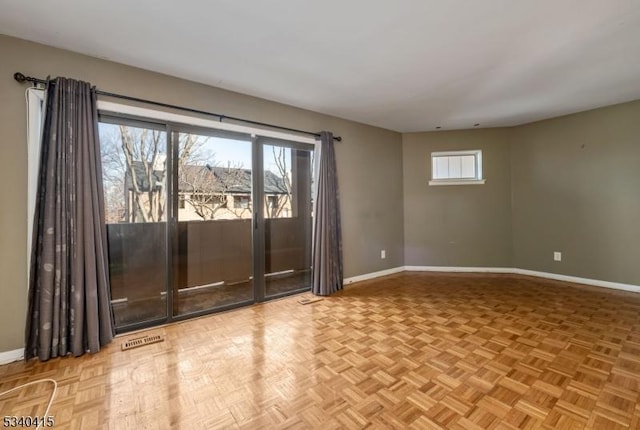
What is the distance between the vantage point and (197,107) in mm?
2887


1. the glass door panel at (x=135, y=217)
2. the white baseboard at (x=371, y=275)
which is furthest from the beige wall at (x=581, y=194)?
the glass door panel at (x=135, y=217)

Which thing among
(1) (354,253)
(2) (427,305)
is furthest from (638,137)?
(1) (354,253)

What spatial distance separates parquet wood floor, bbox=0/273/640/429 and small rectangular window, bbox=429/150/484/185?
241 cm

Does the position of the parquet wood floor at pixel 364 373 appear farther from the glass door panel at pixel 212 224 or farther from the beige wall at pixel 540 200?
the beige wall at pixel 540 200

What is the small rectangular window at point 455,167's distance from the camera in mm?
4824

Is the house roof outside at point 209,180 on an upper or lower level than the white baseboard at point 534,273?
upper

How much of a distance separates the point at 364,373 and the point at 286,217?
2225 mm

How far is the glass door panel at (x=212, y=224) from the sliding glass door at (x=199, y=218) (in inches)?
0.4

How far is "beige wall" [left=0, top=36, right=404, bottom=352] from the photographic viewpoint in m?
2.10

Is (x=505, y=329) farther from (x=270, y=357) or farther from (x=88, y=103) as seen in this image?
(x=88, y=103)

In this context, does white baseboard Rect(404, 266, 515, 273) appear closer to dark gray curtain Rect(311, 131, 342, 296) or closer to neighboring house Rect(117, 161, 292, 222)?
dark gray curtain Rect(311, 131, 342, 296)

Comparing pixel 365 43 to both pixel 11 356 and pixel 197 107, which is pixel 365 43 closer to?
pixel 197 107

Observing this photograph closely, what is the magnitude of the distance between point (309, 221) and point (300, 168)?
0.75 m

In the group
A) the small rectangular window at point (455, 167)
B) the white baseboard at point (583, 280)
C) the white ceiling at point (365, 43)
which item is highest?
the white ceiling at point (365, 43)
